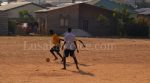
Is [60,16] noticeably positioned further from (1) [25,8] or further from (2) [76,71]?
(2) [76,71]

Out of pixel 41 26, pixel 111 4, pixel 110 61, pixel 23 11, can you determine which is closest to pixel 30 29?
pixel 41 26

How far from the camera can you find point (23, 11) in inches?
2667

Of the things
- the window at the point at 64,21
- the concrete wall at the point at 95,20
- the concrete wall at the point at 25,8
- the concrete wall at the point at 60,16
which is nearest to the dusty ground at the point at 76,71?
the concrete wall at the point at 60,16

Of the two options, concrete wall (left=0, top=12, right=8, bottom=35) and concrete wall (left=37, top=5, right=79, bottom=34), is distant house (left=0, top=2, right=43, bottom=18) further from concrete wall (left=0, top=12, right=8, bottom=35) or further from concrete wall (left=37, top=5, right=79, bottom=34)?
concrete wall (left=37, top=5, right=79, bottom=34)

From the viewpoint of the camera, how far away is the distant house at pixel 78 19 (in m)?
52.5

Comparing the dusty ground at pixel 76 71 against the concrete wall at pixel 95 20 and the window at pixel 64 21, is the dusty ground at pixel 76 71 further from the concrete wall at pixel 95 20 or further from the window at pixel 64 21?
the concrete wall at pixel 95 20

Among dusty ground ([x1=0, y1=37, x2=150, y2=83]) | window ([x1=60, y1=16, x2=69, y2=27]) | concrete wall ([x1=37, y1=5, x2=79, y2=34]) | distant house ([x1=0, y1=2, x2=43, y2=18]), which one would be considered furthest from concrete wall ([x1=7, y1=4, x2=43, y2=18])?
dusty ground ([x1=0, y1=37, x2=150, y2=83])

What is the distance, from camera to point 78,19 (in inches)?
2060

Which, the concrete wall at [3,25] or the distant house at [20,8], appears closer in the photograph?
the concrete wall at [3,25]

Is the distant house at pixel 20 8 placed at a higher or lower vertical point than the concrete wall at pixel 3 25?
higher

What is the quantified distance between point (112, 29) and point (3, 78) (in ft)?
133

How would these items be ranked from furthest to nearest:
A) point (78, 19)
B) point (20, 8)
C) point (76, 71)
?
point (20, 8), point (78, 19), point (76, 71)

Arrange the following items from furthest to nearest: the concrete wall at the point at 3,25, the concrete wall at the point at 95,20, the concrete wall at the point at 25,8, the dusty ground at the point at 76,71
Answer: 1. the concrete wall at the point at 25,8
2. the concrete wall at the point at 3,25
3. the concrete wall at the point at 95,20
4. the dusty ground at the point at 76,71

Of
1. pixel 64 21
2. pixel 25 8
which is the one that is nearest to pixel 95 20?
pixel 64 21
